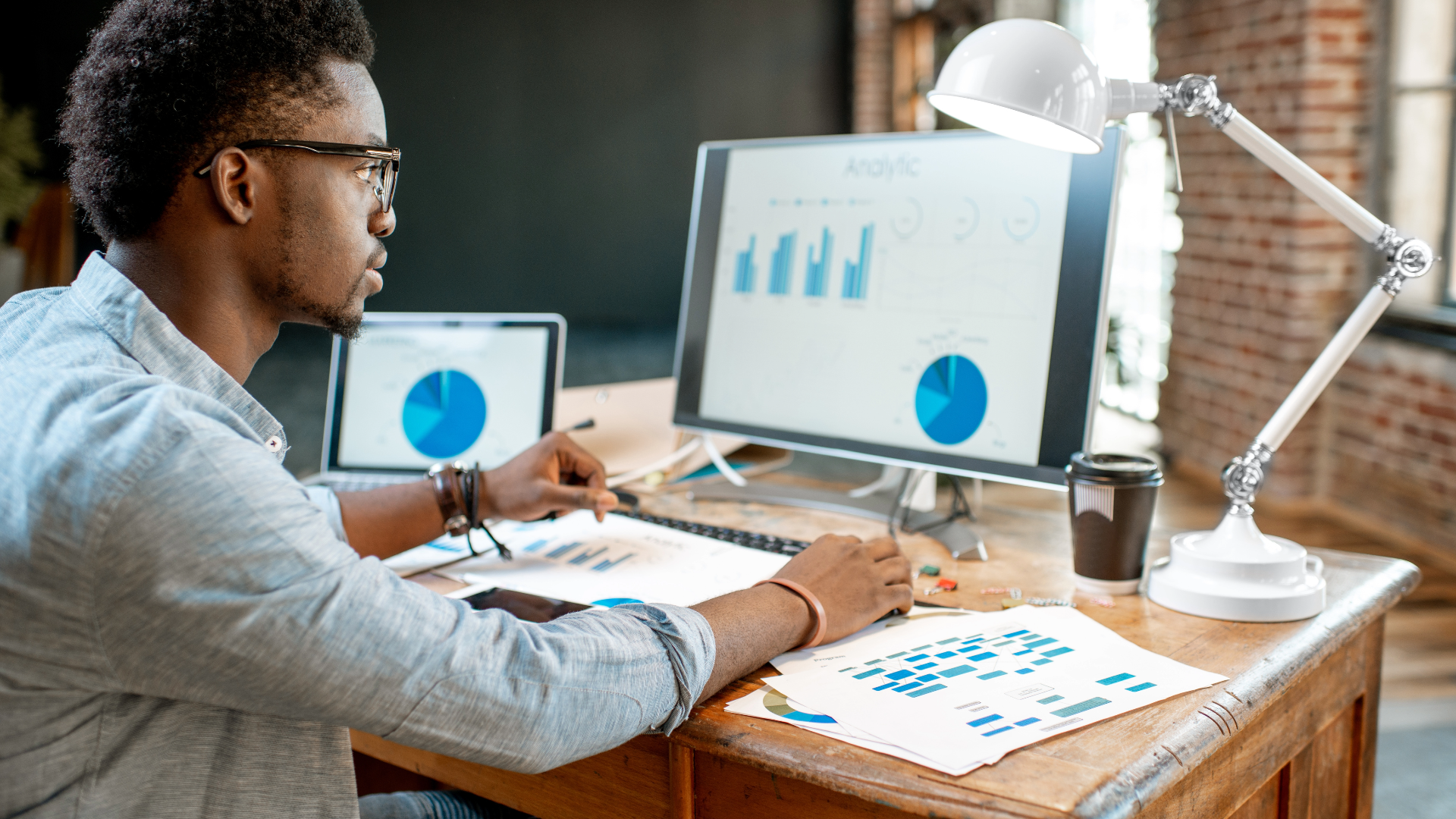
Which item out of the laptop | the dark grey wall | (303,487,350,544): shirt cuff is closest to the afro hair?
(303,487,350,544): shirt cuff

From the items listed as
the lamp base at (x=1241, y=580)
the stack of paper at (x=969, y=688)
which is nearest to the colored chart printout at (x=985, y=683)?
the stack of paper at (x=969, y=688)

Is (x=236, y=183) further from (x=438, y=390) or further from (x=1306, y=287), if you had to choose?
(x=1306, y=287)

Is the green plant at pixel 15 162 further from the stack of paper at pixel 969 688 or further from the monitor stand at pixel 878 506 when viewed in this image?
the stack of paper at pixel 969 688

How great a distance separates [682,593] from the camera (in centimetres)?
108

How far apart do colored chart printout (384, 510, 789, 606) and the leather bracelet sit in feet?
0.13

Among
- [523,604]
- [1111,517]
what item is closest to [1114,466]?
[1111,517]

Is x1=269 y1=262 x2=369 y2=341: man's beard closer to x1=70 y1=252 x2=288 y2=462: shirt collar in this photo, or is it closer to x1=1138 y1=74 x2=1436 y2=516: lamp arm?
x1=70 y1=252 x2=288 y2=462: shirt collar

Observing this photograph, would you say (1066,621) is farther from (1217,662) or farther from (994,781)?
(994,781)

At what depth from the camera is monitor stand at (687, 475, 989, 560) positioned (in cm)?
126

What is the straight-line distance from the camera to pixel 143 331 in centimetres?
77

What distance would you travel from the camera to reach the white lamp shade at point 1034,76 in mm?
928

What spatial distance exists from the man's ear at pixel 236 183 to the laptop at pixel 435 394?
2.32ft

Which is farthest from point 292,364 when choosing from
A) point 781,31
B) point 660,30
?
point 781,31

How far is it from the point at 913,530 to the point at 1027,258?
357mm
